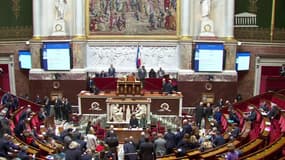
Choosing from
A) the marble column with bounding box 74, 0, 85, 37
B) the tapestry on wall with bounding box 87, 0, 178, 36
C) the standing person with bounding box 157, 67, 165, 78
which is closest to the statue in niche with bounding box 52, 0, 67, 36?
the marble column with bounding box 74, 0, 85, 37

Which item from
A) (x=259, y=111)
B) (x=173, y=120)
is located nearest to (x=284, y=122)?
(x=259, y=111)

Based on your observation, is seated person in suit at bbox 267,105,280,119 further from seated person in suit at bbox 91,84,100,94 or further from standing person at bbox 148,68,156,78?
seated person in suit at bbox 91,84,100,94

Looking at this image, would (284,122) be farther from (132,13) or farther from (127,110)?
(132,13)


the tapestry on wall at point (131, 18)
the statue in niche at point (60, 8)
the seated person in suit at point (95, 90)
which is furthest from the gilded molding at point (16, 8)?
the seated person in suit at point (95, 90)

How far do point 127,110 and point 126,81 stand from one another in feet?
6.88

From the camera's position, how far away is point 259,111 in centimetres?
1966

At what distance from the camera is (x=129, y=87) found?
24531 mm

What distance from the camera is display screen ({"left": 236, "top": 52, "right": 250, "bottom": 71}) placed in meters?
27.9

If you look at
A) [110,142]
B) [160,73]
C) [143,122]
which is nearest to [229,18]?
[160,73]

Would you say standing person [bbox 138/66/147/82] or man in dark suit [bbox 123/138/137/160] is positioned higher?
standing person [bbox 138/66/147/82]

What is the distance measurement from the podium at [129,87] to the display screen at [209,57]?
14.6 feet

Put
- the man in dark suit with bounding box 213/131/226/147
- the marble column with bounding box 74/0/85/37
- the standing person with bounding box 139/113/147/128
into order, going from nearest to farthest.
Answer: the man in dark suit with bounding box 213/131/226/147, the standing person with bounding box 139/113/147/128, the marble column with bounding box 74/0/85/37

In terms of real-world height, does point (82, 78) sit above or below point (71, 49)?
below

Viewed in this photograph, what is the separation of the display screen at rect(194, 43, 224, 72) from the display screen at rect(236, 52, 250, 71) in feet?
4.96
